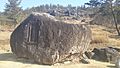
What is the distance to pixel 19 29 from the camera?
44.4 feet

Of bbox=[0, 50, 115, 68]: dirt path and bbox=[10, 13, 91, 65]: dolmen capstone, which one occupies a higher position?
bbox=[10, 13, 91, 65]: dolmen capstone

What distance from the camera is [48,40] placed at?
42.2ft

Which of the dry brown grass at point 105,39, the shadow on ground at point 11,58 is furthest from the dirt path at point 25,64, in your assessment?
the dry brown grass at point 105,39

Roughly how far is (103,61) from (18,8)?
36.0 m

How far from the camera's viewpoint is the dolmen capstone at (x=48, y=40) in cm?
1288

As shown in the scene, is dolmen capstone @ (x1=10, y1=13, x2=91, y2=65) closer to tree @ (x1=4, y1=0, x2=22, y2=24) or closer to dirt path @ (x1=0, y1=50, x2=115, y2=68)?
dirt path @ (x1=0, y1=50, x2=115, y2=68)

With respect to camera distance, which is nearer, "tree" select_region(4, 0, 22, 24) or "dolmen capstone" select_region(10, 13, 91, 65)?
"dolmen capstone" select_region(10, 13, 91, 65)

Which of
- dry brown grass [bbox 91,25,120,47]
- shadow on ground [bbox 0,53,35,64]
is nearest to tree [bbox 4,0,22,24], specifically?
dry brown grass [bbox 91,25,120,47]

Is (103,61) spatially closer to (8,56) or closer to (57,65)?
(57,65)

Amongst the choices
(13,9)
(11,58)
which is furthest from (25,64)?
(13,9)

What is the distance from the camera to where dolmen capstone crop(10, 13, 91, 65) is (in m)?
12.9

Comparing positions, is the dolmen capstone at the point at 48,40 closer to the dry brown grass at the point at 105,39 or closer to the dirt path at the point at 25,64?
the dirt path at the point at 25,64

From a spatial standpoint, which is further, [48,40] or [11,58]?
[11,58]

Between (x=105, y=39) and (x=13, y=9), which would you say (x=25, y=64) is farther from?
(x=13, y=9)
